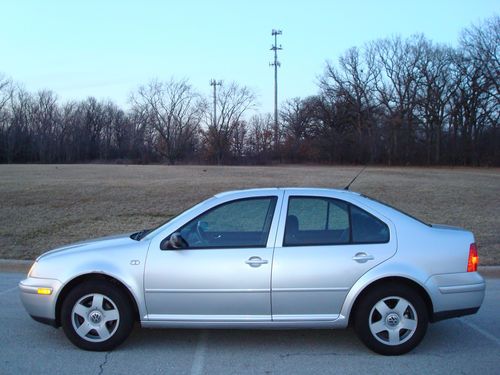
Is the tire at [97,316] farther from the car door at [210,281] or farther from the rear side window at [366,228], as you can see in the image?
the rear side window at [366,228]

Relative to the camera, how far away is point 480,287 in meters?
4.59

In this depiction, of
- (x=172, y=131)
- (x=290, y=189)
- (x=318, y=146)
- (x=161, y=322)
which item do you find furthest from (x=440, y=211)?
(x=172, y=131)

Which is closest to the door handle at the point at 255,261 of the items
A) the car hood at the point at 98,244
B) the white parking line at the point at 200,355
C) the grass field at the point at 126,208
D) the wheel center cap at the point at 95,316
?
the white parking line at the point at 200,355

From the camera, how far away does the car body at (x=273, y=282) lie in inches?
175

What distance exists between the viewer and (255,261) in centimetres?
445

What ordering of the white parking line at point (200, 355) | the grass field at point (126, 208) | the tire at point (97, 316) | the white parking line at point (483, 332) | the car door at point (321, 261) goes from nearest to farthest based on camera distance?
the white parking line at point (200, 355), the car door at point (321, 261), the tire at point (97, 316), the white parking line at point (483, 332), the grass field at point (126, 208)

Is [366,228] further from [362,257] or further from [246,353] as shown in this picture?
[246,353]

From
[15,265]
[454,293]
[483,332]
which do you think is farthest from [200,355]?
[15,265]

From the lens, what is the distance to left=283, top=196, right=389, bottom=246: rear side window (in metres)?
4.61

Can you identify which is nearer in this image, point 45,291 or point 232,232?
point 45,291

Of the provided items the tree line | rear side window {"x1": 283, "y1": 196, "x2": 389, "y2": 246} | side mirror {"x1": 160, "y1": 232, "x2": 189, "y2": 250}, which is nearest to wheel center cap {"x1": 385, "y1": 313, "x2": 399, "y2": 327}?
rear side window {"x1": 283, "y1": 196, "x2": 389, "y2": 246}

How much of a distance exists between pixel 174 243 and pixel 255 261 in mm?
742

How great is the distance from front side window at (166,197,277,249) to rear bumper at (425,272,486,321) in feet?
5.15

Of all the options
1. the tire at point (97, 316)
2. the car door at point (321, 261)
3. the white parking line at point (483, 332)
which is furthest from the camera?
the white parking line at point (483, 332)
